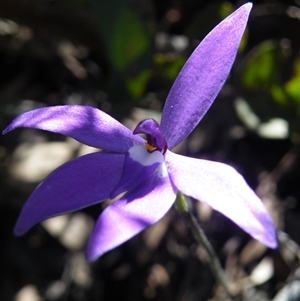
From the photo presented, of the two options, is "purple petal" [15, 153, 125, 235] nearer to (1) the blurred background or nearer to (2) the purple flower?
(2) the purple flower

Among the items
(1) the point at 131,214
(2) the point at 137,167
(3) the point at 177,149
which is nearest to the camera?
(1) the point at 131,214

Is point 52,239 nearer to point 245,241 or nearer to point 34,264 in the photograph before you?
point 34,264

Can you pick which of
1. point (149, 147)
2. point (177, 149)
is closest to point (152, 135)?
point (149, 147)

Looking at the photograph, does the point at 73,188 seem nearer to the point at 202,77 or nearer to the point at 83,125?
the point at 83,125

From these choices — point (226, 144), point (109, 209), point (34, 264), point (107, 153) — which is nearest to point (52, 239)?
point (34, 264)

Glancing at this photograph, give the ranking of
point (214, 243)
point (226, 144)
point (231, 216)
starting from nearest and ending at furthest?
point (231, 216) → point (214, 243) → point (226, 144)

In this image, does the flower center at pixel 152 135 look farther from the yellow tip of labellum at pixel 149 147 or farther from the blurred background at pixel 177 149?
the blurred background at pixel 177 149

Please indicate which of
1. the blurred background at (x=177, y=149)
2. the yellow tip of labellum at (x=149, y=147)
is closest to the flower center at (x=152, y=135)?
the yellow tip of labellum at (x=149, y=147)
